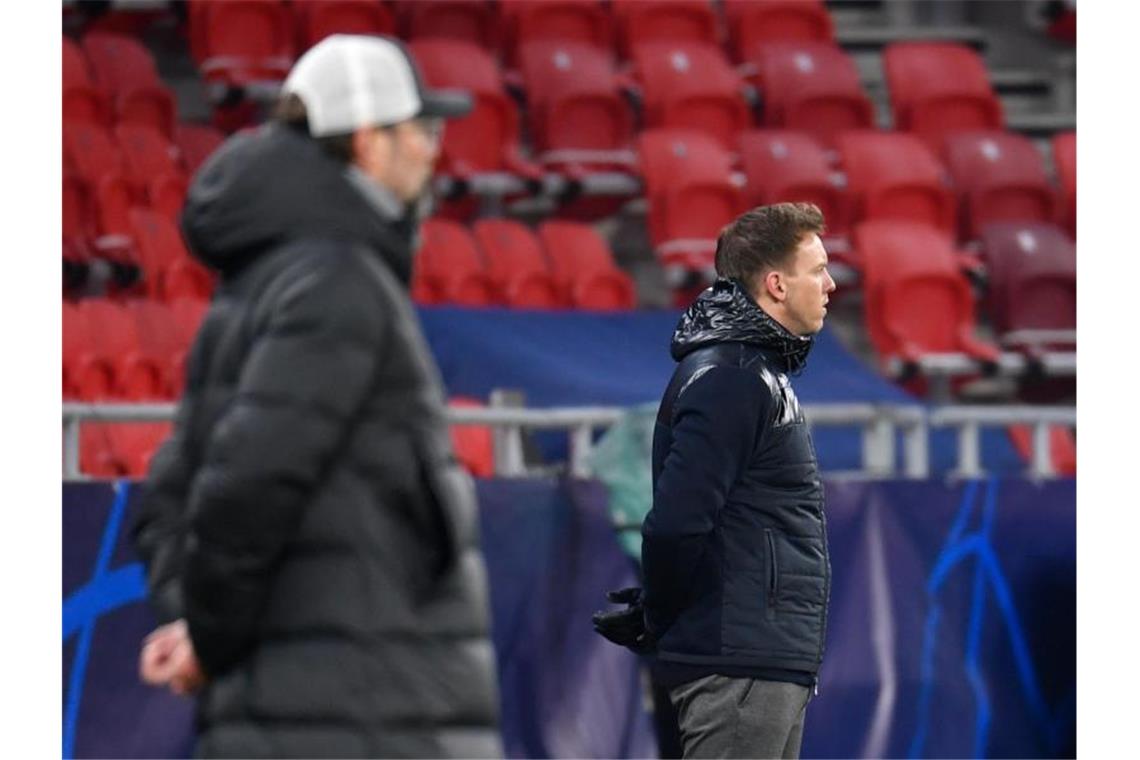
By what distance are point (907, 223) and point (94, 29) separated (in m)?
5.31

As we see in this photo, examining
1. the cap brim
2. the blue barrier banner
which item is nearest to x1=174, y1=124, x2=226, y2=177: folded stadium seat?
the blue barrier banner

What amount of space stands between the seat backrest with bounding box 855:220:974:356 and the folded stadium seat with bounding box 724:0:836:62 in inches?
109

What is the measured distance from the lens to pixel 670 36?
51.2 feet

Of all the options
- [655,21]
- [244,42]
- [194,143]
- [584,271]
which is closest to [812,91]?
[655,21]

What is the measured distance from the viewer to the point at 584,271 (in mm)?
13172

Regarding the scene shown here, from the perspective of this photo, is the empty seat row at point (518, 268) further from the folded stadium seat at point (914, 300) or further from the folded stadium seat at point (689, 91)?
the folded stadium seat at point (689, 91)

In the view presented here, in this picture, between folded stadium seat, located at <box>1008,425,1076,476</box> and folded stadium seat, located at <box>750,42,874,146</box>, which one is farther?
folded stadium seat, located at <box>750,42,874,146</box>

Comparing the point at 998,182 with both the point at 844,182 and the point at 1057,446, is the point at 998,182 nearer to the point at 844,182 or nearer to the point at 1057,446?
the point at 844,182

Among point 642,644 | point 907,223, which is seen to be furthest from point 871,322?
point 642,644

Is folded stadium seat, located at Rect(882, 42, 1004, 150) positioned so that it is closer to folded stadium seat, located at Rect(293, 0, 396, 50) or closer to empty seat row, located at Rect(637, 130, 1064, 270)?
empty seat row, located at Rect(637, 130, 1064, 270)

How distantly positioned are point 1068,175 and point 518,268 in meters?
3.94

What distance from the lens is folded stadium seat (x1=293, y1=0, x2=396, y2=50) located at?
13992mm

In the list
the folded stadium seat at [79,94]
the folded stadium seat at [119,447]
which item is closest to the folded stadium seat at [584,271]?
the folded stadium seat at [79,94]
